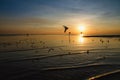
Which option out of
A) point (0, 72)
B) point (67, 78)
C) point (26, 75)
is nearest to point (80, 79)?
point (67, 78)

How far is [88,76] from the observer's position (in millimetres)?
11906

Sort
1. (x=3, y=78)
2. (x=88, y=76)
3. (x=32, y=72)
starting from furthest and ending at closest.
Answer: (x=32, y=72) → (x=88, y=76) → (x=3, y=78)

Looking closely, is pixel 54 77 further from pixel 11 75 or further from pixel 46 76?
pixel 11 75

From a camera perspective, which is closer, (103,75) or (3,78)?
(3,78)

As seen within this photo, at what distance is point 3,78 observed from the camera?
11.2 meters

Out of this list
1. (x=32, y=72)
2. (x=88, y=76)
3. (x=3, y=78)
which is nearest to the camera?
(x=3, y=78)

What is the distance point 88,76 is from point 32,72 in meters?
4.00

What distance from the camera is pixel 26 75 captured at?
12047mm

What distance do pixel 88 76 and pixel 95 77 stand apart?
0.49 m

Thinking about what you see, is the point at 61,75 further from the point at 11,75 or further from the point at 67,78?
the point at 11,75

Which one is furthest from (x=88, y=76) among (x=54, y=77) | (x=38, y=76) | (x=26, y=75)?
(x=26, y=75)

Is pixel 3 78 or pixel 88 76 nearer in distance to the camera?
pixel 3 78

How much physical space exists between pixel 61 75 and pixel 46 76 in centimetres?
101

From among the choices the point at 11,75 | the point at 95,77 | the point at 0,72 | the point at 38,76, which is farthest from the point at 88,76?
the point at 0,72
